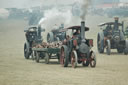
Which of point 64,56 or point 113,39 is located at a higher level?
point 113,39

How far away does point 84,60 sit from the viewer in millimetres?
25828

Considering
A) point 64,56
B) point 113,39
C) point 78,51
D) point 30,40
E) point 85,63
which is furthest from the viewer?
point 113,39

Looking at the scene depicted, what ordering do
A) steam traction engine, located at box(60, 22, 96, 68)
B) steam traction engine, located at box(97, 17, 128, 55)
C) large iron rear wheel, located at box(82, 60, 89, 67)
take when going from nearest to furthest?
steam traction engine, located at box(60, 22, 96, 68) → large iron rear wheel, located at box(82, 60, 89, 67) → steam traction engine, located at box(97, 17, 128, 55)

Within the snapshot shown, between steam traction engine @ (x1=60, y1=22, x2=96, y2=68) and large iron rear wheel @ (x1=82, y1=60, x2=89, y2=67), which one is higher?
steam traction engine @ (x1=60, y1=22, x2=96, y2=68)

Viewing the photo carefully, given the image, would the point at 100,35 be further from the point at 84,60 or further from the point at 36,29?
the point at 84,60

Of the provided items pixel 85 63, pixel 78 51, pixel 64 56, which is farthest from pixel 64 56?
pixel 85 63

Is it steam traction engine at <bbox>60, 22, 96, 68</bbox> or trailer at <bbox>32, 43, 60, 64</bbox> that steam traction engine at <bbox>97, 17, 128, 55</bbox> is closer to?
trailer at <bbox>32, 43, 60, 64</bbox>

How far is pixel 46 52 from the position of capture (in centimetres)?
2889

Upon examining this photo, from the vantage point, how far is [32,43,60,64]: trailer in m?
28.1

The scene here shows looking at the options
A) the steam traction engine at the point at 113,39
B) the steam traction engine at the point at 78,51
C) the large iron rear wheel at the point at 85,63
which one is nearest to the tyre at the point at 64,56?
the steam traction engine at the point at 78,51

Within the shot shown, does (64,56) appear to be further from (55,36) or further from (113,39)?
(55,36)

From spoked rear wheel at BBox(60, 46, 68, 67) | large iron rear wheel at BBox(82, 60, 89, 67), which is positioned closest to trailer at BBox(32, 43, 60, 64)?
spoked rear wheel at BBox(60, 46, 68, 67)

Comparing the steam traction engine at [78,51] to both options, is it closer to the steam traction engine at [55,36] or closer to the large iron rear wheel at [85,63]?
the large iron rear wheel at [85,63]

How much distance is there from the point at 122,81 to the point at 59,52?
9.10 m
